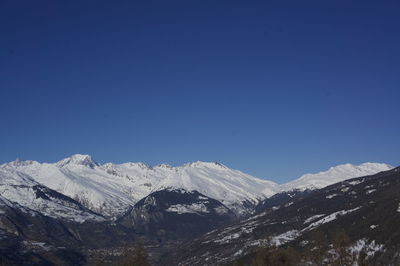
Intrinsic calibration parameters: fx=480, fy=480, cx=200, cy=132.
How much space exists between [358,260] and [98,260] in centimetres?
6547

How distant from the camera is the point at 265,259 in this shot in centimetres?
12331

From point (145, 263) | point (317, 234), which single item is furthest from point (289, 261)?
point (145, 263)

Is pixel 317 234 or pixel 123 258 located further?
pixel 123 258

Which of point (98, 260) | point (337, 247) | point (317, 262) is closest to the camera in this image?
point (337, 247)

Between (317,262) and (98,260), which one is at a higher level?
(98,260)

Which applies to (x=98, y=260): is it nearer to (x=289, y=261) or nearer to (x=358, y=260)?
(x=289, y=261)

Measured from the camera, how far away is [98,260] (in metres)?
127

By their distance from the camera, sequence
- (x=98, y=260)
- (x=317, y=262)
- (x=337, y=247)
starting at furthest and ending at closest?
(x=98, y=260) < (x=317, y=262) < (x=337, y=247)

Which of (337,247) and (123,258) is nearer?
(337,247)

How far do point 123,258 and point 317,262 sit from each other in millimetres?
48334

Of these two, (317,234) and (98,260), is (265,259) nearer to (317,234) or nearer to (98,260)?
(317,234)

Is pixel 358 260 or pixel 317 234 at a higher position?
pixel 317 234

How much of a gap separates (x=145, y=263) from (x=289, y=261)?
126ft

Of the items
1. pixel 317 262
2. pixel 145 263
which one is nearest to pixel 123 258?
pixel 145 263
